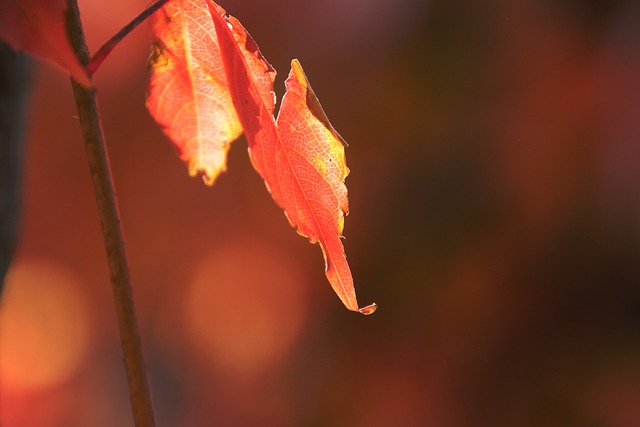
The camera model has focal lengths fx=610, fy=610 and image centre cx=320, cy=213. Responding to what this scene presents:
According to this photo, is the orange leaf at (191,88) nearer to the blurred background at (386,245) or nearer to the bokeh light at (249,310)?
the blurred background at (386,245)

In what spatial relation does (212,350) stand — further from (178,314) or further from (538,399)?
(538,399)

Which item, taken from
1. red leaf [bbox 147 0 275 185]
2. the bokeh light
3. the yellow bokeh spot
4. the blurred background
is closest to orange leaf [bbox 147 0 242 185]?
red leaf [bbox 147 0 275 185]

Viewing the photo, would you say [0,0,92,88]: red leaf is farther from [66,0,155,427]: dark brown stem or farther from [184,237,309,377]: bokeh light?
[184,237,309,377]: bokeh light

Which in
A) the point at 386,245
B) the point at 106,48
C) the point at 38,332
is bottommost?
the point at 38,332

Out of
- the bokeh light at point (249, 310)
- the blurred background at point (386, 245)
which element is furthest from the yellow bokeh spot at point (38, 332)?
the bokeh light at point (249, 310)

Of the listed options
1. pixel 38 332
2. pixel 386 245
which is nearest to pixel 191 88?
pixel 386 245

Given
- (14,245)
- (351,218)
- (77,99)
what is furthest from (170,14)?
(351,218)

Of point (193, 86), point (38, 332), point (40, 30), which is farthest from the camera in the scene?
point (38, 332)

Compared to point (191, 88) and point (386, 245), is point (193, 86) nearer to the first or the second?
point (191, 88)
